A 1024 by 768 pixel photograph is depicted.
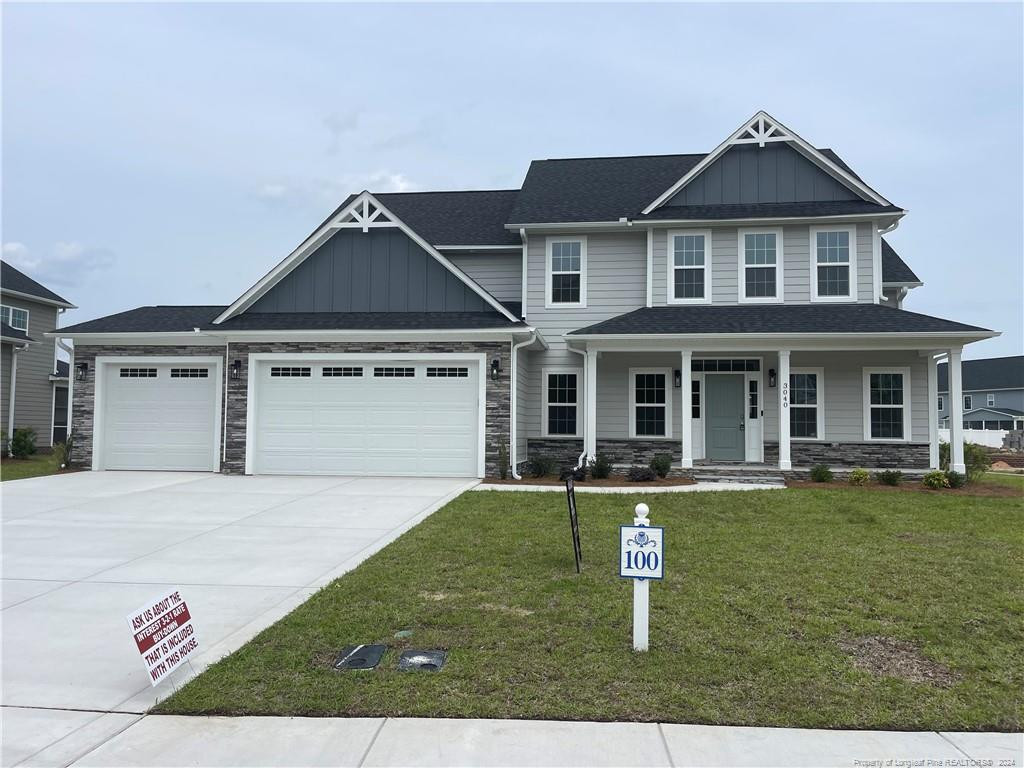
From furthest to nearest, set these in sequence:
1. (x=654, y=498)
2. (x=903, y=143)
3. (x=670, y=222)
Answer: (x=903, y=143)
(x=670, y=222)
(x=654, y=498)

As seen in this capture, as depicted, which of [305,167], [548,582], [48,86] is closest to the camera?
[548,582]

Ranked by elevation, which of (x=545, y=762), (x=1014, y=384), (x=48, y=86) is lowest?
(x=545, y=762)

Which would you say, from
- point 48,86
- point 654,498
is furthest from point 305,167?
point 654,498

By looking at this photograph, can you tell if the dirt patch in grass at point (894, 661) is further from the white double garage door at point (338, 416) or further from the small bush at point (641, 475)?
the white double garage door at point (338, 416)

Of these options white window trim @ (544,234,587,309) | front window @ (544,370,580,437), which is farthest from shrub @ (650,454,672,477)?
white window trim @ (544,234,587,309)

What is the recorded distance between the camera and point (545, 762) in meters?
3.46

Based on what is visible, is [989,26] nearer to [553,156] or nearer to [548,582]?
[553,156]

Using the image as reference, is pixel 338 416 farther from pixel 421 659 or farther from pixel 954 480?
pixel 954 480

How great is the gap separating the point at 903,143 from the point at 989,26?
603 cm

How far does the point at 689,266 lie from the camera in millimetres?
16719

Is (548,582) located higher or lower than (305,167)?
lower

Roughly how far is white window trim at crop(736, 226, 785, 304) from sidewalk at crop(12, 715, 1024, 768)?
13.6 meters

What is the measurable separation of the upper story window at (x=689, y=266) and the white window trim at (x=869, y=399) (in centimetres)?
433

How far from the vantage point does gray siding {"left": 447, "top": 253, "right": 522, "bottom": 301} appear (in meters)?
18.6
